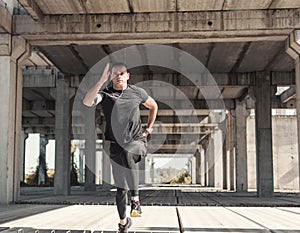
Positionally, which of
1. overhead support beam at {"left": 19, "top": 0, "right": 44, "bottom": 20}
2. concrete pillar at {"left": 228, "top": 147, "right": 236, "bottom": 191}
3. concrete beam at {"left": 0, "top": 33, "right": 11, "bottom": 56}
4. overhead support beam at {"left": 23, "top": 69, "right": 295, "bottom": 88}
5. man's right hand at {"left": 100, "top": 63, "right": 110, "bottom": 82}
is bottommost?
concrete pillar at {"left": 228, "top": 147, "right": 236, "bottom": 191}

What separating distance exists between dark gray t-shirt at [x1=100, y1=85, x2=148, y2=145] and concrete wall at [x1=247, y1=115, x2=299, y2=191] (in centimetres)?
4021

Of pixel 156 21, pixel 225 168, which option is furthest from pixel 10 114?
pixel 225 168

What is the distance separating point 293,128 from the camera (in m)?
47.1

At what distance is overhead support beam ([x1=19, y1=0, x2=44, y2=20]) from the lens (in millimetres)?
16672

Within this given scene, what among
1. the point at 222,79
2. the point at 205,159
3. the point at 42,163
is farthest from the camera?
the point at 42,163

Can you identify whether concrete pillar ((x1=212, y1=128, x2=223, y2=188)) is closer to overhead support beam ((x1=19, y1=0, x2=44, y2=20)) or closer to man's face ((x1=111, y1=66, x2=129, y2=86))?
overhead support beam ((x1=19, y1=0, x2=44, y2=20))

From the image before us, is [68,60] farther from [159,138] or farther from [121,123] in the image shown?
[159,138]

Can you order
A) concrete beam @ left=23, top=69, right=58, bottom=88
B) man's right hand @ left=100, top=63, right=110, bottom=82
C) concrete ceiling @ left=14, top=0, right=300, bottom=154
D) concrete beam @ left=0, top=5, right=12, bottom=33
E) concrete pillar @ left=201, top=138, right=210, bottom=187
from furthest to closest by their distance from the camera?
concrete pillar @ left=201, top=138, right=210, bottom=187, concrete beam @ left=23, top=69, right=58, bottom=88, concrete ceiling @ left=14, top=0, right=300, bottom=154, concrete beam @ left=0, top=5, right=12, bottom=33, man's right hand @ left=100, top=63, right=110, bottom=82

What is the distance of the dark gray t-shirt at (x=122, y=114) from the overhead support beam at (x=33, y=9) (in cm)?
1149

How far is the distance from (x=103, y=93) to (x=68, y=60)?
802 inches

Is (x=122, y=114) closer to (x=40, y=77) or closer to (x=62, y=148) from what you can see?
(x=62, y=148)

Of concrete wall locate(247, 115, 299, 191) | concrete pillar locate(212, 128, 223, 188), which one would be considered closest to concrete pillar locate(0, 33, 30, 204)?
concrete wall locate(247, 115, 299, 191)

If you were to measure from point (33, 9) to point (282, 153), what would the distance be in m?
34.6

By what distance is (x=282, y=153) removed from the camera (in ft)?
155
